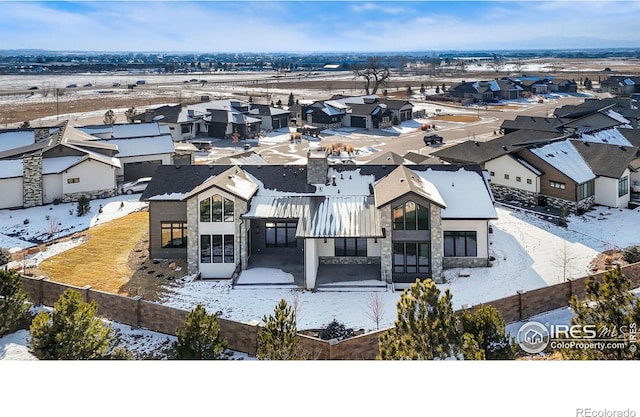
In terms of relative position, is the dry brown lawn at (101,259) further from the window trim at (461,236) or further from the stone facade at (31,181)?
the window trim at (461,236)

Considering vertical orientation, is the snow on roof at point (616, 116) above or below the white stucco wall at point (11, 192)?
above

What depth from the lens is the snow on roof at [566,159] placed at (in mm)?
30156

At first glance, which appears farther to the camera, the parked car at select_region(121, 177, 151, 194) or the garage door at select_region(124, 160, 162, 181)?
the garage door at select_region(124, 160, 162, 181)

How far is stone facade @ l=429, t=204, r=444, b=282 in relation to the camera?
67.7 ft

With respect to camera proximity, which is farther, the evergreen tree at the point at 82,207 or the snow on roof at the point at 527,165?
the snow on roof at the point at 527,165

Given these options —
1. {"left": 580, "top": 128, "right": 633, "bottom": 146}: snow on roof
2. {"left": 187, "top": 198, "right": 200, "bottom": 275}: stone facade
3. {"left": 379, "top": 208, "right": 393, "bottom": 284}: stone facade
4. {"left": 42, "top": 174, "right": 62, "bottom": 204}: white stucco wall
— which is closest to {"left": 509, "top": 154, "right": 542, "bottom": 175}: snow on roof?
{"left": 580, "top": 128, "right": 633, "bottom": 146}: snow on roof

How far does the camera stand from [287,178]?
79.8 ft

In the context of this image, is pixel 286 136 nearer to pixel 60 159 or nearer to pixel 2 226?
pixel 60 159

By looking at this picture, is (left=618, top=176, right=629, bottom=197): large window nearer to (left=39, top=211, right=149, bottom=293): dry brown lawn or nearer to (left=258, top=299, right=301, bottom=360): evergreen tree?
(left=258, top=299, right=301, bottom=360): evergreen tree

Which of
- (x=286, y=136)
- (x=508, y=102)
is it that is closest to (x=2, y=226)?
(x=286, y=136)

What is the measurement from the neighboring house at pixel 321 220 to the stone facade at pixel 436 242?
0.13 feet

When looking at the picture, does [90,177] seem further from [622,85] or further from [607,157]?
[622,85]

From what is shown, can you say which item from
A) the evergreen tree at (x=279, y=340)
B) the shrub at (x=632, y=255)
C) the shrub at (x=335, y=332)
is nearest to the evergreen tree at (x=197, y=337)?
the evergreen tree at (x=279, y=340)

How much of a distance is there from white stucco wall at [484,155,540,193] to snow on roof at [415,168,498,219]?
846 centimetres
